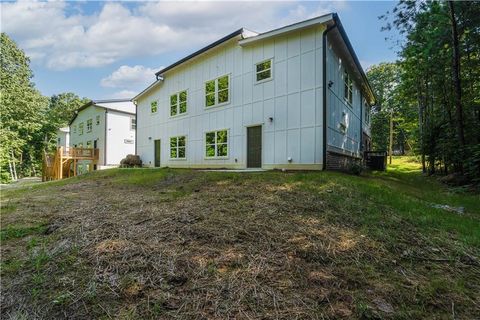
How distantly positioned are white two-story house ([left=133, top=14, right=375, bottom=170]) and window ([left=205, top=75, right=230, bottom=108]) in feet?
0.16

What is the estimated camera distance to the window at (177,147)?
1484 centimetres

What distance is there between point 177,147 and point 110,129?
10730 mm

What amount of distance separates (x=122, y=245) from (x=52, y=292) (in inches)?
34.6

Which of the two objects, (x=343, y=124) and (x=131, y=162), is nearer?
(x=343, y=124)

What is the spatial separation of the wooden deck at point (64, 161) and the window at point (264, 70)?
16.7m

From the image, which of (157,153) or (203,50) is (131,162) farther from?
(203,50)

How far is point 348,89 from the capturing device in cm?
1312

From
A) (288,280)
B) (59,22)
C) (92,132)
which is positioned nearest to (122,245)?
(288,280)

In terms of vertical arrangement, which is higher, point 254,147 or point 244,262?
point 254,147

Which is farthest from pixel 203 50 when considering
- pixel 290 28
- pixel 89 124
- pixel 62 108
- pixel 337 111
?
pixel 62 108

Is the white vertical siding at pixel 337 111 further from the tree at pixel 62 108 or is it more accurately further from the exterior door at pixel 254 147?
the tree at pixel 62 108

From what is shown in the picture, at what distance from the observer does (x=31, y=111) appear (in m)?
25.0

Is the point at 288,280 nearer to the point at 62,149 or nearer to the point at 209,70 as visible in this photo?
the point at 209,70

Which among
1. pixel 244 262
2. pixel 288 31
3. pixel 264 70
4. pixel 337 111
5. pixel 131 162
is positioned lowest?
pixel 244 262
